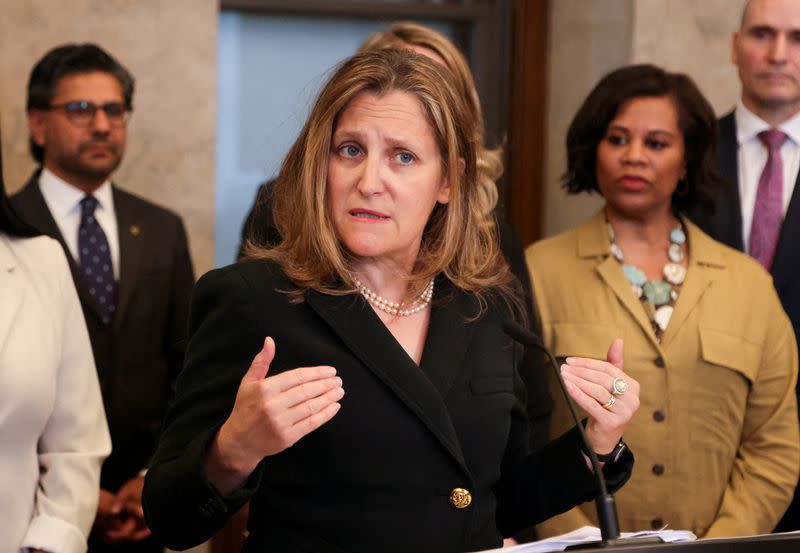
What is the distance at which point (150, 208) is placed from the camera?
12.1 ft

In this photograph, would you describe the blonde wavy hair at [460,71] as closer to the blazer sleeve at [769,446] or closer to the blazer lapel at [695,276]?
the blazer lapel at [695,276]

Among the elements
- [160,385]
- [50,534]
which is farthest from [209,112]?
[50,534]

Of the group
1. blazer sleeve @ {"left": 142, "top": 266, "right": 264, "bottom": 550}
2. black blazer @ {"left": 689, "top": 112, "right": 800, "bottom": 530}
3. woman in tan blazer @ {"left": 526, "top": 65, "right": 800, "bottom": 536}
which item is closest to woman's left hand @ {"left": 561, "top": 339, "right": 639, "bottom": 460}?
blazer sleeve @ {"left": 142, "top": 266, "right": 264, "bottom": 550}

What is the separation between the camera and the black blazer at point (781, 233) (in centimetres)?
324

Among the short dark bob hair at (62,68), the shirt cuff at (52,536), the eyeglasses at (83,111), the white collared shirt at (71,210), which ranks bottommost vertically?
the shirt cuff at (52,536)

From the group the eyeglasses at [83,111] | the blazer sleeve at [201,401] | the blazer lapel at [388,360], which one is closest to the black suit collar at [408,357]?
the blazer lapel at [388,360]

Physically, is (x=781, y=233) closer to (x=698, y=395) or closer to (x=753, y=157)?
(x=753, y=157)

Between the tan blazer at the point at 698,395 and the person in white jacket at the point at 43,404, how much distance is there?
114cm

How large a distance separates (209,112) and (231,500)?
9.33 feet

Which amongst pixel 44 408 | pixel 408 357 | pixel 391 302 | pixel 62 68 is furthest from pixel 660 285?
pixel 62 68

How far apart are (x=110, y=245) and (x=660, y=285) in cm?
162

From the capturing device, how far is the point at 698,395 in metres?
2.95

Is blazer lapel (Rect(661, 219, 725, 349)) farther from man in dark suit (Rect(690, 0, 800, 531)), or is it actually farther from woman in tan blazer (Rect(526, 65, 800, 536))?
man in dark suit (Rect(690, 0, 800, 531))

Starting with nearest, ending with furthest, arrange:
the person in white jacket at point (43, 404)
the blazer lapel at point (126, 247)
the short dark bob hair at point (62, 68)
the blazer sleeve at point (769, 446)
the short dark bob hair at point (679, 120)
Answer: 1. the person in white jacket at point (43, 404)
2. the blazer sleeve at point (769, 446)
3. the short dark bob hair at point (679, 120)
4. the blazer lapel at point (126, 247)
5. the short dark bob hair at point (62, 68)
